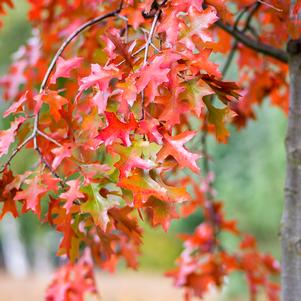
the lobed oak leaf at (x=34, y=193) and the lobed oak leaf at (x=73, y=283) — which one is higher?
the lobed oak leaf at (x=34, y=193)

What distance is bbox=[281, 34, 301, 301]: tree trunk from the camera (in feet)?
5.03

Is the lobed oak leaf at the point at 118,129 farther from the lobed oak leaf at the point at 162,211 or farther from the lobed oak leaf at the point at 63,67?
the lobed oak leaf at the point at 63,67

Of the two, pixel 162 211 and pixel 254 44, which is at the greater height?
pixel 254 44

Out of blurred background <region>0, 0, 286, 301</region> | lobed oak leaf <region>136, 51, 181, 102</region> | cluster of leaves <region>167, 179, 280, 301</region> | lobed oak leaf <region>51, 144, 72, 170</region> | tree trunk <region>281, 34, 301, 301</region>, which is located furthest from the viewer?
blurred background <region>0, 0, 286, 301</region>

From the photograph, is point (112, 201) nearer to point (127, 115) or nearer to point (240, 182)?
point (127, 115)

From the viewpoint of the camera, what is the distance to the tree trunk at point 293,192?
1532 mm

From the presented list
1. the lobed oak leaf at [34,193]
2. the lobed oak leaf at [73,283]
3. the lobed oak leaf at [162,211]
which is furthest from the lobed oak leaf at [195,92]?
the lobed oak leaf at [73,283]

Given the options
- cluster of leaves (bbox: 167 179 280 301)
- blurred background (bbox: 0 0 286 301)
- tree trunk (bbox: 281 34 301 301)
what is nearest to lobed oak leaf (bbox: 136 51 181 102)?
tree trunk (bbox: 281 34 301 301)

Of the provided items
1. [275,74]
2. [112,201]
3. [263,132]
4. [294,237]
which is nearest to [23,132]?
[112,201]

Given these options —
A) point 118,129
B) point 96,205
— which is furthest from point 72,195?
point 118,129

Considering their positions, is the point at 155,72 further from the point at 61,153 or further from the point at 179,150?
the point at 61,153

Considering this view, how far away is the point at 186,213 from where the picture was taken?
2334mm

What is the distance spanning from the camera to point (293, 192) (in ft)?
5.08

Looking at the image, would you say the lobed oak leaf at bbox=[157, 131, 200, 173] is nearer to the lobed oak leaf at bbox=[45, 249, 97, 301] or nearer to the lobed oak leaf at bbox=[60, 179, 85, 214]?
the lobed oak leaf at bbox=[60, 179, 85, 214]
